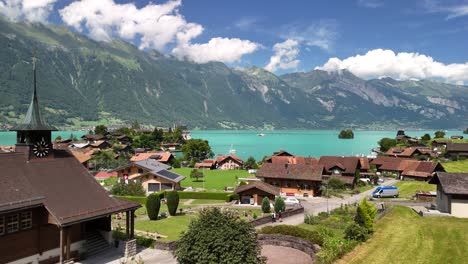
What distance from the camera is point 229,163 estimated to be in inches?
4277

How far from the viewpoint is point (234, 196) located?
55.3 meters

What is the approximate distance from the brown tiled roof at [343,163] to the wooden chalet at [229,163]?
3149cm

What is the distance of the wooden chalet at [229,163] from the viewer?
10750 cm

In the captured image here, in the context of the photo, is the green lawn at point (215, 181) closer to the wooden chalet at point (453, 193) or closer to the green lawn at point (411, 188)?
the green lawn at point (411, 188)

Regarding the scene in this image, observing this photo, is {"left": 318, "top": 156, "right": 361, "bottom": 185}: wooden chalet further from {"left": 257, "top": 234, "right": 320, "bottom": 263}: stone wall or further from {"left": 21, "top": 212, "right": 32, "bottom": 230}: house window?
{"left": 21, "top": 212, "right": 32, "bottom": 230}: house window

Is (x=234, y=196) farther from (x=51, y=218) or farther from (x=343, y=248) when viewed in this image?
(x=51, y=218)

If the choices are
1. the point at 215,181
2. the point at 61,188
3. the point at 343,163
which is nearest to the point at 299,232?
the point at 61,188

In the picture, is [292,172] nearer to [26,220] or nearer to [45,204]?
[45,204]

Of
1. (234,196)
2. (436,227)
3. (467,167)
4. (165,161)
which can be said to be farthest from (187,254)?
(165,161)

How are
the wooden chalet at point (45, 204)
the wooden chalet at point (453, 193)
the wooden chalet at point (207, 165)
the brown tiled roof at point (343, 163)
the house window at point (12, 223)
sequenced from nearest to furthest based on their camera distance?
the house window at point (12, 223), the wooden chalet at point (45, 204), the wooden chalet at point (453, 193), the brown tiled roof at point (343, 163), the wooden chalet at point (207, 165)

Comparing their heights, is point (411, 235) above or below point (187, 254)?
below

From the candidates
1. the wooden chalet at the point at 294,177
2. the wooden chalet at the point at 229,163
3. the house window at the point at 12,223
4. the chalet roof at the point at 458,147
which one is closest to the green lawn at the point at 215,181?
the wooden chalet at the point at 294,177

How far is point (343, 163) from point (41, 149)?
62.8 m

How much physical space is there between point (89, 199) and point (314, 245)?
16078 millimetres
